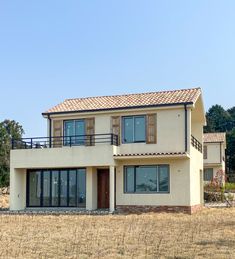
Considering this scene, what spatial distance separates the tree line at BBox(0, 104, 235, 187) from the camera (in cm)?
4894

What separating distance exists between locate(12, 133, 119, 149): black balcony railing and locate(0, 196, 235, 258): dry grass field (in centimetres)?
697

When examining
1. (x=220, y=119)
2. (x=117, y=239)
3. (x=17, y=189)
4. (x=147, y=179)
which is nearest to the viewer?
(x=117, y=239)

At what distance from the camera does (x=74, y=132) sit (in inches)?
1107

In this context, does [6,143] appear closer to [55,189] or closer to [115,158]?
[55,189]

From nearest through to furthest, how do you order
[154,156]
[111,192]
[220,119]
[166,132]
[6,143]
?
[154,156]
[111,192]
[166,132]
[6,143]
[220,119]

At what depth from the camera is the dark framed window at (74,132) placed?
91.4 feet

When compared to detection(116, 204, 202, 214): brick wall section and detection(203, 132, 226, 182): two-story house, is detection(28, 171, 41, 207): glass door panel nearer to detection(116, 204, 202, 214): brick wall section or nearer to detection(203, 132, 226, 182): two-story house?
detection(116, 204, 202, 214): brick wall section

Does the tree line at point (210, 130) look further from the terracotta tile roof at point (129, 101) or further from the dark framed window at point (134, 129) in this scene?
the dark framed window at point (134, 129)

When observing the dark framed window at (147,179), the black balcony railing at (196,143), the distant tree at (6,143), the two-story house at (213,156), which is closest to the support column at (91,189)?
the dark framed window at (147,179)

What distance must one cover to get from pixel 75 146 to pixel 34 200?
168 inches

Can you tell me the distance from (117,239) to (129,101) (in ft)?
46.0

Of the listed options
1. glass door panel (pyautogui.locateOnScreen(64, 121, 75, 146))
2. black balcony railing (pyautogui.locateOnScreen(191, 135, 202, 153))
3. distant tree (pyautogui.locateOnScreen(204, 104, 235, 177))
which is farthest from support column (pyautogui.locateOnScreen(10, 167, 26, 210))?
distant tree (pyautogui.locateOnScreen(204, 104, 235, 177))

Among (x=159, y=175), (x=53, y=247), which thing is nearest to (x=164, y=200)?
(x=159, y=175)

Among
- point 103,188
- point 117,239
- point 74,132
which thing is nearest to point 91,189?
point 103,188
